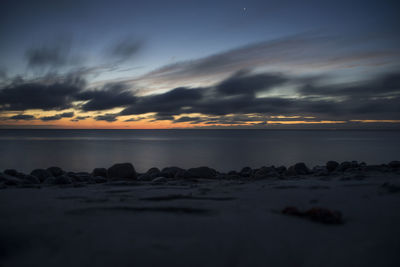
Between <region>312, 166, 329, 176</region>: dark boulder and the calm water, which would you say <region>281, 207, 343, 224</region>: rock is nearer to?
<region>312, 166, 329, 176</region>: dark boulder

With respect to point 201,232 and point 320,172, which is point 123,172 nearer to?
point 201,232

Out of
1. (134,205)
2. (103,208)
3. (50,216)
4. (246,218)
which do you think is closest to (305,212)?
(246,218)

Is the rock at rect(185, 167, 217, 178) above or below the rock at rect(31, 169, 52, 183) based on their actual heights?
below

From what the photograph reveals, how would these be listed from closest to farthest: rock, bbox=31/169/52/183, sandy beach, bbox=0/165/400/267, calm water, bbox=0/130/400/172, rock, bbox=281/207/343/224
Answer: sandy beach, bbox=0/165/400/267 < rock, bbox=281/207/343/224 < rock, bbox=31/169/52/183 < calm water, bbox=0/130/400/172

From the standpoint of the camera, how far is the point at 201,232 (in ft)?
6.06

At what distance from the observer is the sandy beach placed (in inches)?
59.0

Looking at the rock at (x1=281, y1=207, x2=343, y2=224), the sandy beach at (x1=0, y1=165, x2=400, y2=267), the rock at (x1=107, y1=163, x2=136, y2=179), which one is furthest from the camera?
the rock at (x1=107, y1=163, x2=136, y2=179)

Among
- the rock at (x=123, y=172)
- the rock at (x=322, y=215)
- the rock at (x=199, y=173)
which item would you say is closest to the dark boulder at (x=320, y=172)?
the rock at (x=199, y=173)

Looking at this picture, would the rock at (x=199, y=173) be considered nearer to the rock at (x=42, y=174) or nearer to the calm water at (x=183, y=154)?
the rock at (x=42, y=174)

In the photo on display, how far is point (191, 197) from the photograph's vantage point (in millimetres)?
3041

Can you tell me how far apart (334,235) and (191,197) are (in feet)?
5.62

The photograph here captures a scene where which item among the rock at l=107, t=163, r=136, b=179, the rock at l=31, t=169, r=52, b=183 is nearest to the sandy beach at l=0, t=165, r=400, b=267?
the rock at l=107, t=163, r=136, b=179

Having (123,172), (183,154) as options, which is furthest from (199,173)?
(183,154)

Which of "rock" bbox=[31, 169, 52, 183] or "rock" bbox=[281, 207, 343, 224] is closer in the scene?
"rock" bbox=[281, 207, 343, 224]
